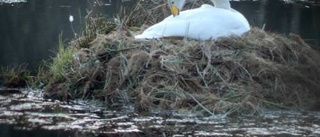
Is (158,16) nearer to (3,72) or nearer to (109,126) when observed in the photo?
(3,72)

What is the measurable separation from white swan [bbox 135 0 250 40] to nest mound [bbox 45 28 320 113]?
0.51 ft

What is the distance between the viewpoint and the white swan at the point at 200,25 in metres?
11.4

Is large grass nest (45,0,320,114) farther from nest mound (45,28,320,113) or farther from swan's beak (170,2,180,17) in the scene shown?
swan's beak (170,2,180,17)

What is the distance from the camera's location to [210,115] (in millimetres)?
9797

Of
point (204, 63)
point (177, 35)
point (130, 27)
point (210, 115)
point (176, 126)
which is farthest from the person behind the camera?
point (130, 27)

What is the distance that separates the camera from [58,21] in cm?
1798

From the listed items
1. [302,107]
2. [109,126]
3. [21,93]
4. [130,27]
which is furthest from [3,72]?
[302,107]

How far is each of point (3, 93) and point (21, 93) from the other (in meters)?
0.21

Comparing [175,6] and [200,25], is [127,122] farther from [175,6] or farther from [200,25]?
[175,6]

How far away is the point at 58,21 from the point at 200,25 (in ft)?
22.8

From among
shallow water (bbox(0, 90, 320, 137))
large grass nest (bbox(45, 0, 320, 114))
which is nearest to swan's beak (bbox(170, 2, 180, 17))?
large grass nest (bbox(45, 0, 320, 114))

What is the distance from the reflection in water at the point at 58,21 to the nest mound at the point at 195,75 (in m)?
2.04

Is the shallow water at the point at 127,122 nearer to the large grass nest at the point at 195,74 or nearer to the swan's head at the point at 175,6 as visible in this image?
the large grass nest at the point at 195,74

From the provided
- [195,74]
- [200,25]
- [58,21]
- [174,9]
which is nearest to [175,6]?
[174,9]
